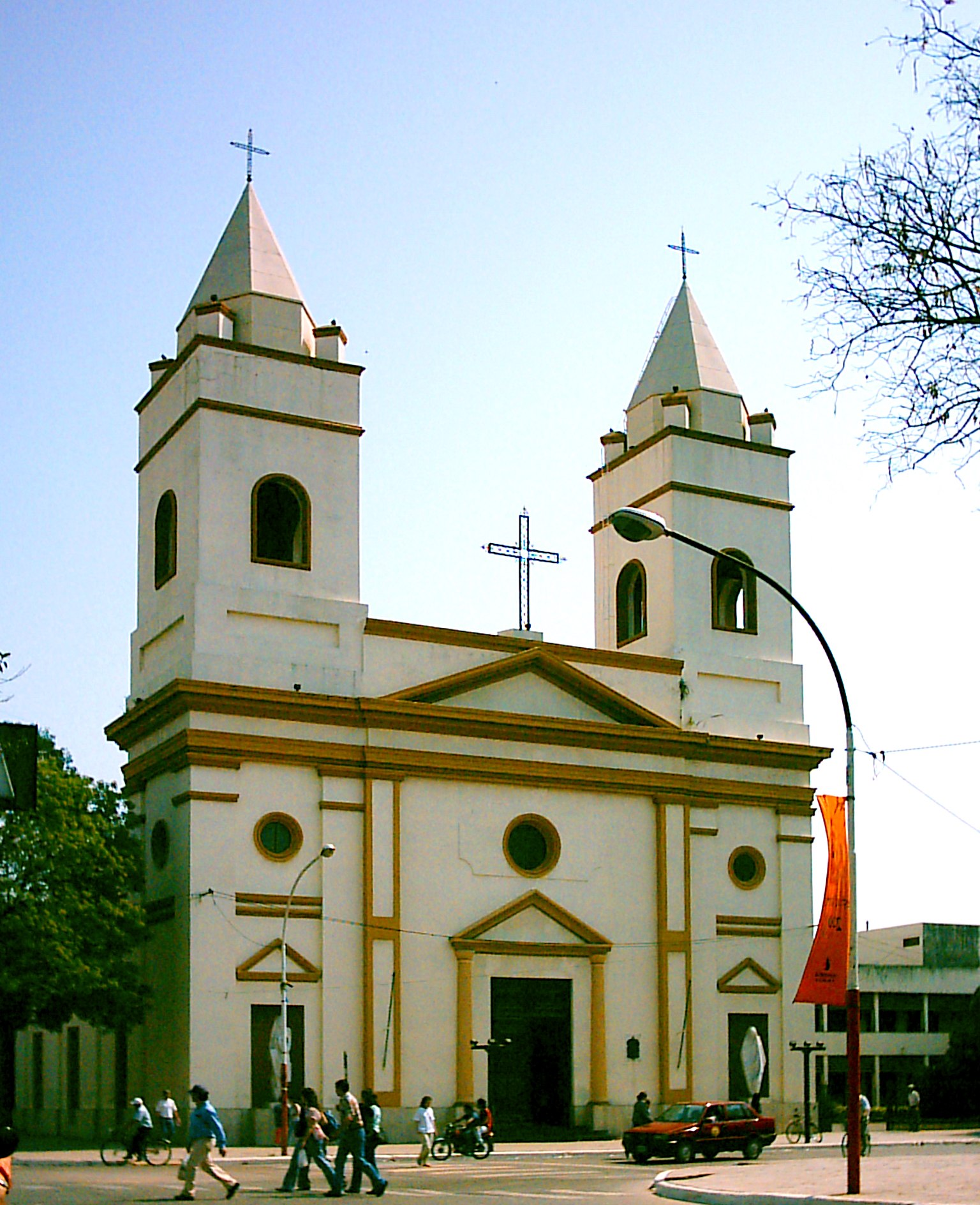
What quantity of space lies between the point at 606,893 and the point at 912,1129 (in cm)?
1505

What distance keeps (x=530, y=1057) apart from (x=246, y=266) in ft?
70.7

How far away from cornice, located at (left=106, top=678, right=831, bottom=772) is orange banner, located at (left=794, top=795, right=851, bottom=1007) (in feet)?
59.4

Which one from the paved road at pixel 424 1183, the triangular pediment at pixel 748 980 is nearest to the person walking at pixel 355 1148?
the paved road at pixel 424 1183

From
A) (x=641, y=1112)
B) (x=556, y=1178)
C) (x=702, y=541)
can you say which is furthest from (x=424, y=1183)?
(x=702, y=541)

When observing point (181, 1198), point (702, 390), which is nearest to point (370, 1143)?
point (181, 1198)

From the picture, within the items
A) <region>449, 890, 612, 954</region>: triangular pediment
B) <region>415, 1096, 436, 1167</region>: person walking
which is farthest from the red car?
<region>449, 890, 612, 954</region>: triangular pediment

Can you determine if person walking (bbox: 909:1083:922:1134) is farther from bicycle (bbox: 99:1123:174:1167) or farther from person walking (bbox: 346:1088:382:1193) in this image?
person walking (bbox: 346:1088:382:1193)

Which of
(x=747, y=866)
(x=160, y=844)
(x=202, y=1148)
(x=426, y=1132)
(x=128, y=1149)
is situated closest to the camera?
(x=202, y=1148)

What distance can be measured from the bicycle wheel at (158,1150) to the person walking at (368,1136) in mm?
8454

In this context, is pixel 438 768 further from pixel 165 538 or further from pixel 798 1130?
pixel 798 1130

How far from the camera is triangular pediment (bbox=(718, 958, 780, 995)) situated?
1868 inches

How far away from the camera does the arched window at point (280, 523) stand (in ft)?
145

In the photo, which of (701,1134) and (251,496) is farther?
(251,496)

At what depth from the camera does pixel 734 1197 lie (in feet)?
75.5
